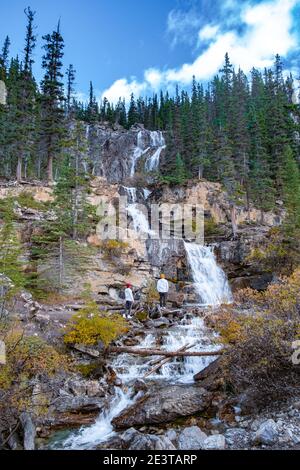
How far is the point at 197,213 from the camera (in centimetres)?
4259

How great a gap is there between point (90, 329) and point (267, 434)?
8.97m

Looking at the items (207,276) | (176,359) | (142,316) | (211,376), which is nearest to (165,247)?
(207,276)

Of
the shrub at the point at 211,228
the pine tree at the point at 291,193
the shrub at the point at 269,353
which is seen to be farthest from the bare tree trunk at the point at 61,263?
the shrub at the point at 211,228

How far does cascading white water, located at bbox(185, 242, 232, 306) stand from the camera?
28.0 m

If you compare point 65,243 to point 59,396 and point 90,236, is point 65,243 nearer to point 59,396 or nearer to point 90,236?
point 90,236

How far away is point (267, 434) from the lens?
756cm

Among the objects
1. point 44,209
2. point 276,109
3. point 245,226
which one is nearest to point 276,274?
point 245,226

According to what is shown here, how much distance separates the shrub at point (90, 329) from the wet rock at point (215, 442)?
7677mm

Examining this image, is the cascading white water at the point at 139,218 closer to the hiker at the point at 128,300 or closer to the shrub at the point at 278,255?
the shrub at the point at 278,255

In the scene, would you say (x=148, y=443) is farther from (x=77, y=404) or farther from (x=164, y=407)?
(x=77, y=404)

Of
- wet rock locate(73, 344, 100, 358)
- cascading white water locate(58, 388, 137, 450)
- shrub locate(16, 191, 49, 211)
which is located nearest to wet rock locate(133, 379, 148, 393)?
cascading white water locate(58, 388, 137, 450)

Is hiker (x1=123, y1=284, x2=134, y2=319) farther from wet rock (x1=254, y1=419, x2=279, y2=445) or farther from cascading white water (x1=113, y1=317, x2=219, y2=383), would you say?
wet rock (x1=254, y1=419, x2=279, y2=445)
